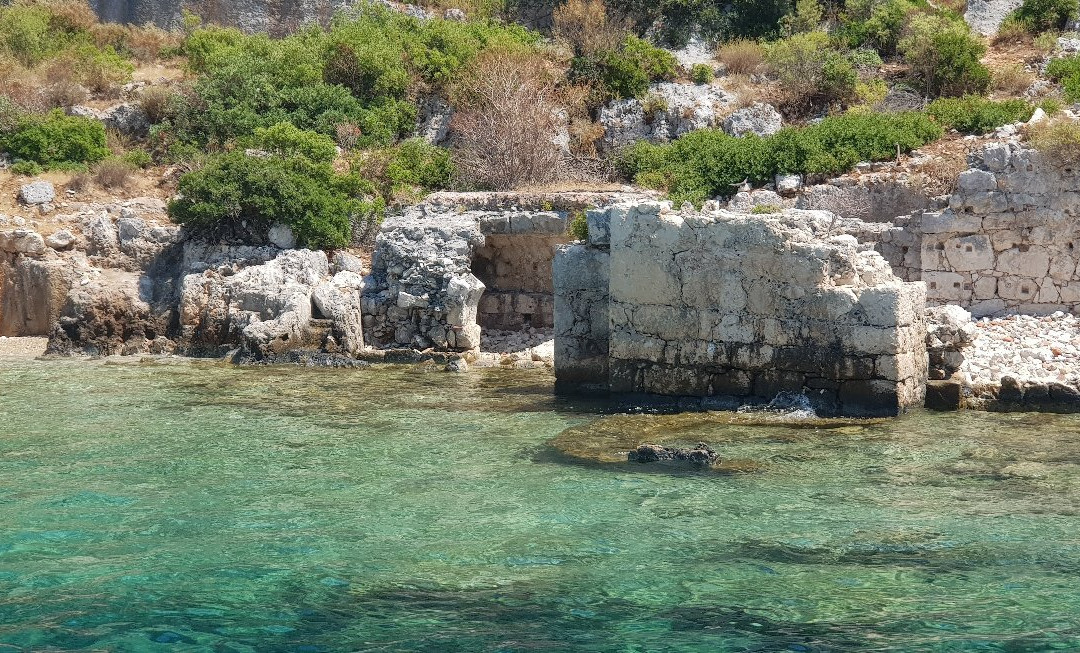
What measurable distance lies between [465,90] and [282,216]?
20.4 ft

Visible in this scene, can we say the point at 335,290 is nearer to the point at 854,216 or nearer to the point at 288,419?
the point at 288,419

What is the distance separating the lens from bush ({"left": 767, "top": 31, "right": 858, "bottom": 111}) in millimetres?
20847

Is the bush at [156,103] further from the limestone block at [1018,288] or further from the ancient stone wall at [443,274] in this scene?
the limestone block at [1018,288]

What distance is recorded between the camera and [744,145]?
57.5ft

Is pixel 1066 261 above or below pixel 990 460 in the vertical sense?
above

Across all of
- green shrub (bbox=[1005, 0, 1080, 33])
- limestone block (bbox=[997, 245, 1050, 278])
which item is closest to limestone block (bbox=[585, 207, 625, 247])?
limestone block (bbox=[997, 245, 1050, 278])

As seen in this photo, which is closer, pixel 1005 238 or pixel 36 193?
pixel 1005 238

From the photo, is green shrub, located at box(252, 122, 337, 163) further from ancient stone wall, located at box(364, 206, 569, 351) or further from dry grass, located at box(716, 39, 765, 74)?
dry grass, located at box(716, 39, 765, 74)

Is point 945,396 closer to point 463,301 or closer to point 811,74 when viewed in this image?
point 463,301

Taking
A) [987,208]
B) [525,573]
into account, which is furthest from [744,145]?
[525,573]

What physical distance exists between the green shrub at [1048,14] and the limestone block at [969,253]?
9.48m

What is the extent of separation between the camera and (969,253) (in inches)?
572

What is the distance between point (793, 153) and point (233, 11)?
16.1 m

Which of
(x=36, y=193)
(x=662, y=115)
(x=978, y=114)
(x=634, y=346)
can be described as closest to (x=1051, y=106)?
(x=978, y=114)
